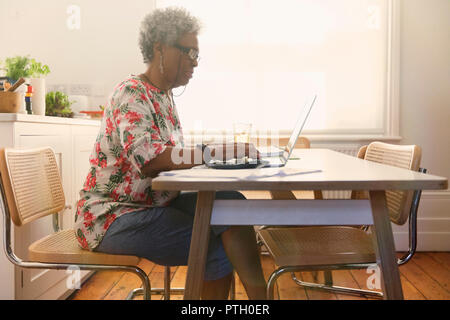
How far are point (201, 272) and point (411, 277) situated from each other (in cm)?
188

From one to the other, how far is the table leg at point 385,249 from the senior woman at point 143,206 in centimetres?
32

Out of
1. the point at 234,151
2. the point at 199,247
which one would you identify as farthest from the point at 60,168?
the point at 199,247

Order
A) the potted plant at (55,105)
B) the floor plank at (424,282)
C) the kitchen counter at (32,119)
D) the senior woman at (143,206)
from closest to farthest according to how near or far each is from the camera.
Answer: the senior woman at (143,206) → the kitchen counter at (32,119) → the floor plank at (424,282) → the potted plant at (55,105)

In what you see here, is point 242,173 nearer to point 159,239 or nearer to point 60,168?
point 159,239

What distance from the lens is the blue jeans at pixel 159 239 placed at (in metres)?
1.26

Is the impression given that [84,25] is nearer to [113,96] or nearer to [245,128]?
[245,128]

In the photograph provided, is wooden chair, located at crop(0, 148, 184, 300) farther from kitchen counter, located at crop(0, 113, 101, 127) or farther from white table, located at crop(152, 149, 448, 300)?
white table, located at crop(152, 149, 448, 300)

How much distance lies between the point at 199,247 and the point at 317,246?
1.70 ft

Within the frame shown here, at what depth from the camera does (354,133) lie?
10.5ft

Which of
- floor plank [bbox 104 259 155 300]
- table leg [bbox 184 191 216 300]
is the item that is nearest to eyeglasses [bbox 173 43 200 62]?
table leg [bbox 184 191 216 300]

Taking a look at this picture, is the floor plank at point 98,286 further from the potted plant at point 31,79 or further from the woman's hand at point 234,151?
the woman's hand at point 234,151

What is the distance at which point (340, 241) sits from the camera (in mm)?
1488

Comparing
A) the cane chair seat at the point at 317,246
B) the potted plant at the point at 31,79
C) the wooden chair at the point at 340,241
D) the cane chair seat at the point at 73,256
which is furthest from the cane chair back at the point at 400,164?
the potted plant at the point at 31,79
